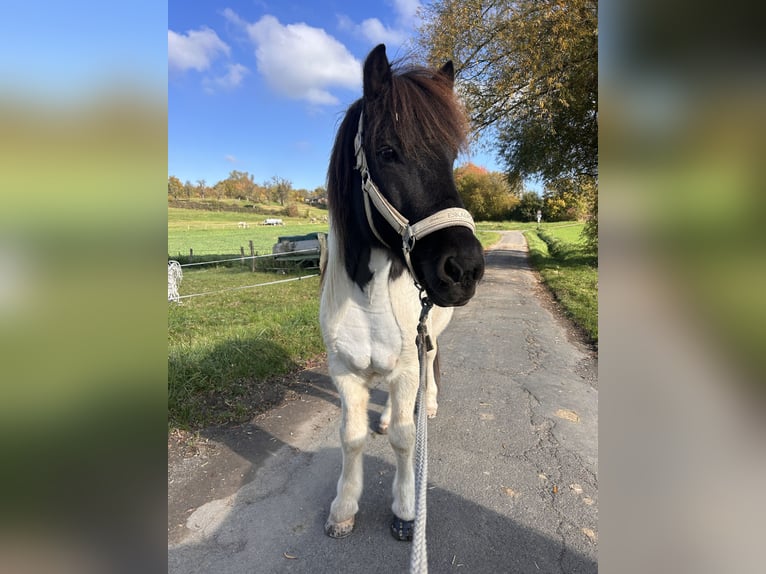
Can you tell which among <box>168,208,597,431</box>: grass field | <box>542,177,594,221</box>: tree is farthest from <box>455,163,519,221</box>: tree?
<box>168,208,597,431</box>: grass field

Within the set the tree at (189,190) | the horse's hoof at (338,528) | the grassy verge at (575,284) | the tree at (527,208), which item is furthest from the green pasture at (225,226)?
the horse's hoof at (338,528)

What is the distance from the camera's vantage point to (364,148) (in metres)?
1.83

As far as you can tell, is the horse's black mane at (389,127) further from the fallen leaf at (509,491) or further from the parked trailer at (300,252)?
the parked trailer at (300,252)

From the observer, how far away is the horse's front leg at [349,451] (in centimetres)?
230

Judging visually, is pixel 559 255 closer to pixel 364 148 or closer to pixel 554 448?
pixel 554 448

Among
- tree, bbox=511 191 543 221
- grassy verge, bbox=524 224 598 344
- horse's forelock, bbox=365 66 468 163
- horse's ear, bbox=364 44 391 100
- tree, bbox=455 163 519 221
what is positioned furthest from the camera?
tree, bbox=511 191 543 221

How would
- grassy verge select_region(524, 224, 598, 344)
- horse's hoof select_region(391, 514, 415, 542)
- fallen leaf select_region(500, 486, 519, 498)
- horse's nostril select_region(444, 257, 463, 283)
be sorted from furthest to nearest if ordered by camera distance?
grassy verge select_region(524, 224, 598, 344) < fallen leaf select_region(500, 486, 519, 498) < horse's hoof select_region(391, 514, 415, 542) < horse's nostril select_region(444, 257, 463, 283)

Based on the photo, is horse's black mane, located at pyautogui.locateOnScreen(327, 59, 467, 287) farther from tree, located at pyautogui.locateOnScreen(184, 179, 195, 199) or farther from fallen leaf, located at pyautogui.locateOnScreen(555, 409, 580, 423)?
tree, located at pyautogui.locateOnScreen(184, 179, 195, 199)

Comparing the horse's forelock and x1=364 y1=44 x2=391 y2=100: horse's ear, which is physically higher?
x1=364 y1=44 x2=391 y2=100: horse's ear

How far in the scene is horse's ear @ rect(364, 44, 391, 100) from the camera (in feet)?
6.05

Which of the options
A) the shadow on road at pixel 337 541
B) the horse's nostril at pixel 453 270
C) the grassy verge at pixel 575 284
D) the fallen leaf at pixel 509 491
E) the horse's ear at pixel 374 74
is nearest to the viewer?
the horse's nostril at pixel 453 270

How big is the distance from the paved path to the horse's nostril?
1620 millimetres
